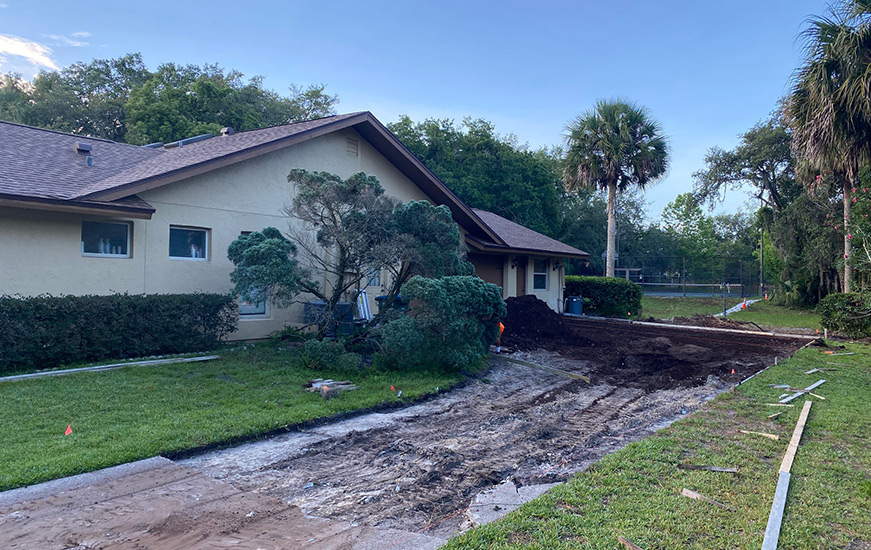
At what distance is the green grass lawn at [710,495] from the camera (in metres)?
3.49

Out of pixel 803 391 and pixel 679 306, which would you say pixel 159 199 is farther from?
pixel 679 306

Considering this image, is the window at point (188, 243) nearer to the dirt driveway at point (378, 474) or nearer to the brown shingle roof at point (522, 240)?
the dirt driveway at point (378, 474)

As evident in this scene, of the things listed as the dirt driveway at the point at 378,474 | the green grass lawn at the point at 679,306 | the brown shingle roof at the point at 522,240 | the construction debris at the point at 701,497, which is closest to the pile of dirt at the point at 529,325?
the brown shingle roof at the point at 522,240

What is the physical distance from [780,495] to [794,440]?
6.34 feet

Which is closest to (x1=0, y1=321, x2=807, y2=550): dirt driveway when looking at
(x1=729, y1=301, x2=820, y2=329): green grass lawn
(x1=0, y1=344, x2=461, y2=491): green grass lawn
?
(x1=0, y1=344, x2=461, y2=491): green grass lawn

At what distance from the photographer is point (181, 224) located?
10500mm

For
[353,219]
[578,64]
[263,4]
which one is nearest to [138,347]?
[353,219]

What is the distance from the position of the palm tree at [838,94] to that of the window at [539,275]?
9.37 m

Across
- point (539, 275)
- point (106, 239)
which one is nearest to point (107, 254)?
point (106, 239)

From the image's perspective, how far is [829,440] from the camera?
228 inches

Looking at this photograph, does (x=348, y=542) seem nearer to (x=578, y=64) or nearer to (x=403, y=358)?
(x=403, y=358)

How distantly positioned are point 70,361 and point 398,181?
9140 mm

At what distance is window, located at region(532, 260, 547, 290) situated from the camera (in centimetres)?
2078

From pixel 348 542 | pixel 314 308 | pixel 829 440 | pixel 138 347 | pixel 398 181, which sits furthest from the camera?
pixel 398 181
